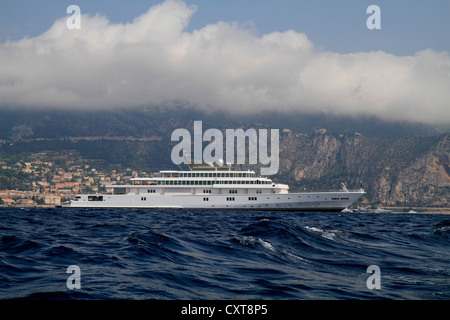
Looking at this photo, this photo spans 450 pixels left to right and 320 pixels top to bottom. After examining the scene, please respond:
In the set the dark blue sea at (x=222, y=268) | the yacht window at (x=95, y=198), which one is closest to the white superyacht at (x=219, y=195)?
the yacht window at (x=95, y=198)

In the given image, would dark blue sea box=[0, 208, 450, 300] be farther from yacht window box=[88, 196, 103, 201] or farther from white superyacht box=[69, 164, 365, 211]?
yacht window box=[88, 196, 103, 201]

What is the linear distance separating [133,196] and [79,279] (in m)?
65.7

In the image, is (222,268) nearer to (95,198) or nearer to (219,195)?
(219,195)

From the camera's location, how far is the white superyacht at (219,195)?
2707 inches

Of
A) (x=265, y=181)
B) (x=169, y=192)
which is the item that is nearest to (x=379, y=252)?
(x=265, y=181)

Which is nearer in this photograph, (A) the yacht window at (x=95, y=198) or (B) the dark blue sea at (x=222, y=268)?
(B) the dark blue sea at (x=222, y=268)

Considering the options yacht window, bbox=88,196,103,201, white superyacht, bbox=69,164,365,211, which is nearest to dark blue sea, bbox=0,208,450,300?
white superyacht, bbox=69,164,365,211

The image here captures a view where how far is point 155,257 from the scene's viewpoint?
13.1 m

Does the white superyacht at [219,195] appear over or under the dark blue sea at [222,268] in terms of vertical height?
over

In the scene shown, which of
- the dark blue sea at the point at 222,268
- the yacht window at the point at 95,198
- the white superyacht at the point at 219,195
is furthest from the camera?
the yacht window at the point at 95,198

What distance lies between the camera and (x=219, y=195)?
233 feet

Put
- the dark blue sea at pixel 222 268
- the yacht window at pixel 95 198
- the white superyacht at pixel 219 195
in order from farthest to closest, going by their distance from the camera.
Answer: the yacht window at pixel 95 198, the white superyacht at pixel 219 195, the dark blue sea at pixel 222 268

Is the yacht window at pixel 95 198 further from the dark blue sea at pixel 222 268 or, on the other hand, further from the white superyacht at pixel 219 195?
the dark blue sea at pixel 222 268
